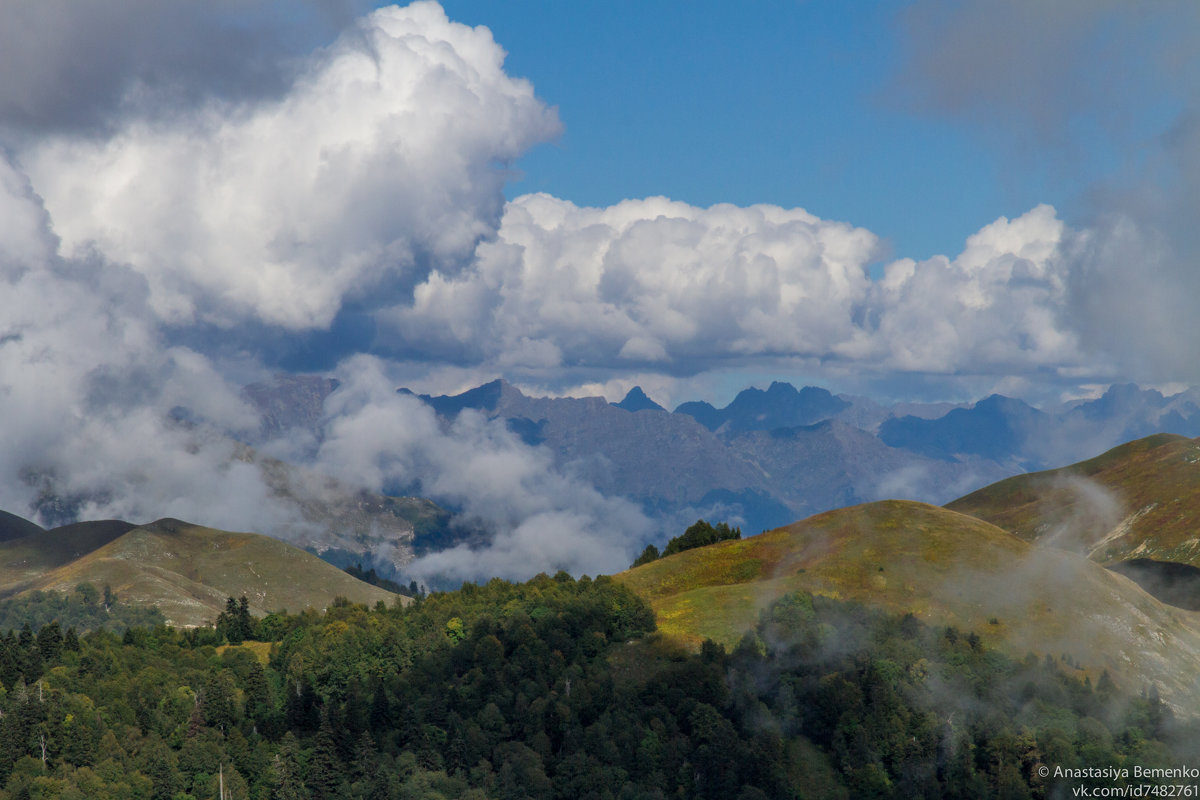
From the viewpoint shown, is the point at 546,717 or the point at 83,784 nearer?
the point at 83,784

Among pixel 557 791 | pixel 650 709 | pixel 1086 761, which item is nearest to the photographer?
pixel 1086 761

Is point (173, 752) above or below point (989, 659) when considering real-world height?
below

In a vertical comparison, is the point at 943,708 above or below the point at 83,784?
above

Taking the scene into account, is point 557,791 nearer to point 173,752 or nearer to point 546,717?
point 546,717

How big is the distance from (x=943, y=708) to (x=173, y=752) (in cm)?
14540

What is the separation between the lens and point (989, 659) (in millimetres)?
187875

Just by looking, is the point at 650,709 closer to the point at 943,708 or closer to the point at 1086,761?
the point at 943,708

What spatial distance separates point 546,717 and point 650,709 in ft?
68.8

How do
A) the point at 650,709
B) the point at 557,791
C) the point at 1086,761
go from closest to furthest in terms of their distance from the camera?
the point at 1086,761, the point at 557,791, the point at 650,709

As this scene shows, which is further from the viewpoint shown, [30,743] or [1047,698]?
[30,743]

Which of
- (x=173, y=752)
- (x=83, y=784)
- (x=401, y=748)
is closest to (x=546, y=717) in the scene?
(x=401, y=748)

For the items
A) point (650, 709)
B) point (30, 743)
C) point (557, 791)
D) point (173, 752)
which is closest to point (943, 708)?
point (650, 709)

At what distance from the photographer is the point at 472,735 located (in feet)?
620

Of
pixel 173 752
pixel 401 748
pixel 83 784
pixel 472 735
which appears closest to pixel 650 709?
pixel 472 735
